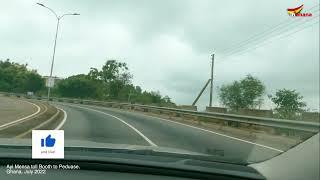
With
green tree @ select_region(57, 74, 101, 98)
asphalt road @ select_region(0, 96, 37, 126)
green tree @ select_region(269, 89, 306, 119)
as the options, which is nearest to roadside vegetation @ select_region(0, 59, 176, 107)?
green tree @ select_region(57, 74, 101, 98)

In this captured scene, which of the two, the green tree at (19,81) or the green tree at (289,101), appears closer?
the green tree at (289,101)

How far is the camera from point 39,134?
4750 mm

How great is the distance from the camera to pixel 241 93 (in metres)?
43.6

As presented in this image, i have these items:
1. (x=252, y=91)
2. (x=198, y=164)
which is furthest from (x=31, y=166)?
(x=252, y=91)

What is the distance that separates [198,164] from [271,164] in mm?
613

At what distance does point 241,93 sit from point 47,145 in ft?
130

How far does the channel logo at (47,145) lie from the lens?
4477mm

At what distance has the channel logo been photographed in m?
4.48

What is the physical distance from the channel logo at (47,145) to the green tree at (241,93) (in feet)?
102

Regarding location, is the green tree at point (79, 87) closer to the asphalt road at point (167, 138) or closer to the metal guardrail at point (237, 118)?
the metal guardrail at point (237, 118)

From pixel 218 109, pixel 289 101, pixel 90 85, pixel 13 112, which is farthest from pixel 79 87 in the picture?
pixel 289 101

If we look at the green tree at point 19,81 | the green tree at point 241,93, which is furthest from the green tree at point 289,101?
the green tree at point 19,81

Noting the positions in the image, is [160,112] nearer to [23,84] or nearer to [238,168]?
[238,168]

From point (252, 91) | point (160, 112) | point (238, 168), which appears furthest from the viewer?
point (160, 112)
